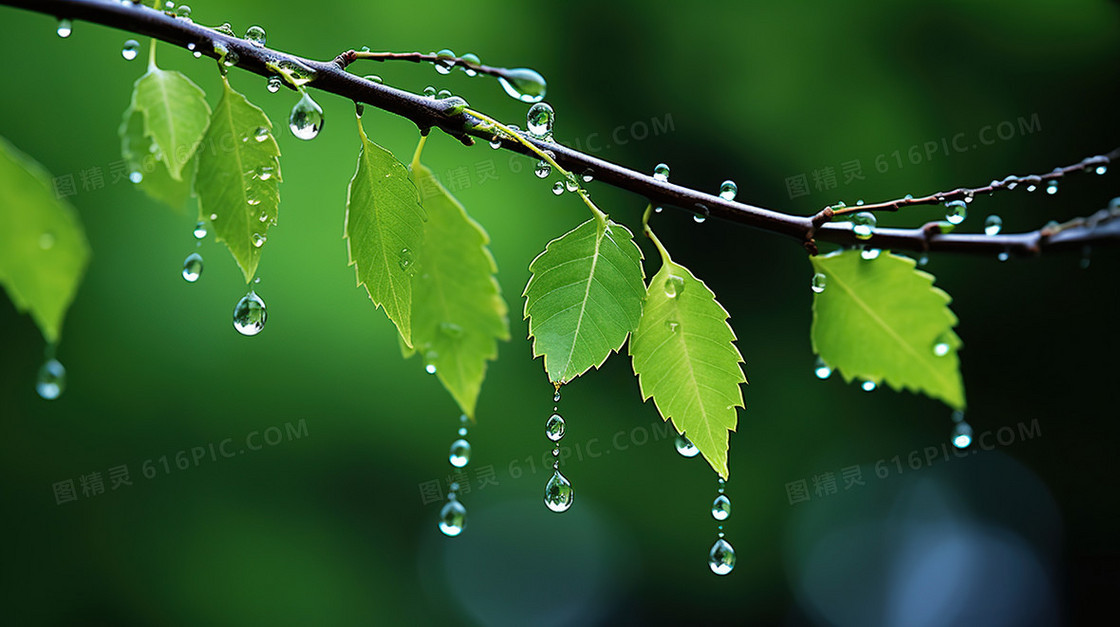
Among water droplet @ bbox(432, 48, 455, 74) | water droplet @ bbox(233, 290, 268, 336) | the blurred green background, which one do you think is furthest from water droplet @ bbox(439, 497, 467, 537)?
the blurred green background

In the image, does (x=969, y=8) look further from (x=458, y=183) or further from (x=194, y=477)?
(x=194, y=477)

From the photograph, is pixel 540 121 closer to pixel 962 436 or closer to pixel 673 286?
pixel 673 286

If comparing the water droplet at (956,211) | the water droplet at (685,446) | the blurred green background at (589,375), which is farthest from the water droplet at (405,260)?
the blurred green background at (589,375)

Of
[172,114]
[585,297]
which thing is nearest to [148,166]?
[172,114]

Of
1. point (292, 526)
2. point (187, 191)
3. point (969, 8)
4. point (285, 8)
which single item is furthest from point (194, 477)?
point (969, 8)

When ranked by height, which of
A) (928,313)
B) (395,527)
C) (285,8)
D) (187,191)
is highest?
(285,8)

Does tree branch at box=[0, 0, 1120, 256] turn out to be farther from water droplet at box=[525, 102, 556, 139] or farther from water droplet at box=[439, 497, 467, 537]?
water droplet at box=[439, 497, 467, 537]
